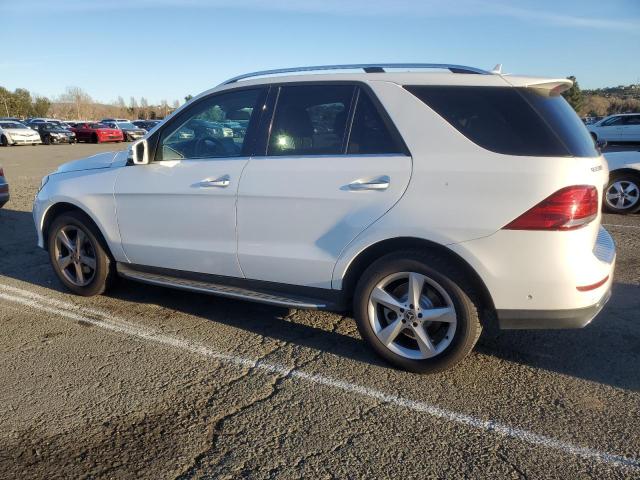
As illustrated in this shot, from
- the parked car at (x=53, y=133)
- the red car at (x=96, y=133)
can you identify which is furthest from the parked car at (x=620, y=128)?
the parked car at (x=53, y=133)

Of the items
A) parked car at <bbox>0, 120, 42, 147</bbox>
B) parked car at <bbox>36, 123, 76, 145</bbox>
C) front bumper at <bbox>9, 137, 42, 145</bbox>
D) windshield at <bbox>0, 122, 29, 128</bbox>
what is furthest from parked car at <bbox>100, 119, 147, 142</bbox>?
windshield at <bbox>0, 122, 29, 128</bbox>

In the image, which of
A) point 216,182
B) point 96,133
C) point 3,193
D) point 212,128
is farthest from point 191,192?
point 96,133

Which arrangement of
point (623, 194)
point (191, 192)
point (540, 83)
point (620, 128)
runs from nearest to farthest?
point (540, 83) → point (191, 192) → point (623, 194) → point (620, 128)

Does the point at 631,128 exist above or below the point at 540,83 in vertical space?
below

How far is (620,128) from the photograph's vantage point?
23.5 meters

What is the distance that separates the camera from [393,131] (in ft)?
10.7

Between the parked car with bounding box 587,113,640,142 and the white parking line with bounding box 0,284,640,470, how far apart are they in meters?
23.5

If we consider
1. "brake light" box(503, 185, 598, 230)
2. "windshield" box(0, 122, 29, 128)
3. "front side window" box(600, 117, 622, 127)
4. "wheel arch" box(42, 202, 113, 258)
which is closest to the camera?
"brake light" box(503, 185, 598, 230)

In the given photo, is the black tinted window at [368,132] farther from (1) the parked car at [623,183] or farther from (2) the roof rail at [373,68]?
(1) the parked car at [623,183]

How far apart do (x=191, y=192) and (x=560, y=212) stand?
2488mm

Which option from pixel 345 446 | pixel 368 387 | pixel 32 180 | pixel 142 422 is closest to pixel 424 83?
pixel 368 387

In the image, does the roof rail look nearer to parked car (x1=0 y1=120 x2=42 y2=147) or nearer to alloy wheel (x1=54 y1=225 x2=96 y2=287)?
alloy wheel (x1=54 y1=225 x2=96 y2=287)

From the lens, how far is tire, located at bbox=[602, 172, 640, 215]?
838cm

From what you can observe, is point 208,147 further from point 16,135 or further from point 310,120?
point 16,135
